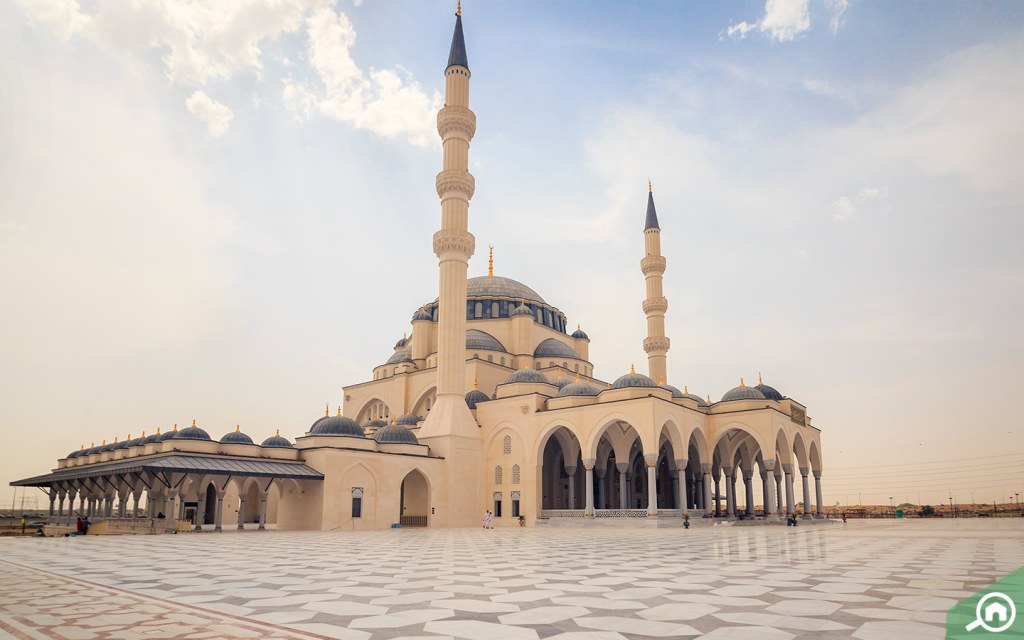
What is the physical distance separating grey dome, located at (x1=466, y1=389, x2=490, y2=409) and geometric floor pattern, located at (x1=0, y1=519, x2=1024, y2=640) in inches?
826

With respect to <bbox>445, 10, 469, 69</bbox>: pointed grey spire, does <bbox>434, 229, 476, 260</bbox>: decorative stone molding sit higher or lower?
lower

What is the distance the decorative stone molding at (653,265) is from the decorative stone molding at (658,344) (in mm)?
3715

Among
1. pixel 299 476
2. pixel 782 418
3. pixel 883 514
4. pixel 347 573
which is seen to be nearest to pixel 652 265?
pixel 782 418

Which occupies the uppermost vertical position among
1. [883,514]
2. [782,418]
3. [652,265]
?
[652,265]

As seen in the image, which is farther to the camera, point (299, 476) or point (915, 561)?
point (299, 476)

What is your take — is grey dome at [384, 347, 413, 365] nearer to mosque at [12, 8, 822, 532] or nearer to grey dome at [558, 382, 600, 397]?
mosque at [12, 8, 822, 532]

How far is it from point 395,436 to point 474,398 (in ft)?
18.4

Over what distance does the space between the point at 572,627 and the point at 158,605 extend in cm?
378

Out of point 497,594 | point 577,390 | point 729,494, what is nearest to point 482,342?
point 577,390

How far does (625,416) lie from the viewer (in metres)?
27.1

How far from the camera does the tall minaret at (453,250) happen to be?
2955 centimetres

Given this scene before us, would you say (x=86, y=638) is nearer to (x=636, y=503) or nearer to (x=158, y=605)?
(x=158, y=605)

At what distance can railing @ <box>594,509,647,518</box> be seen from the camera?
85.0 ft
